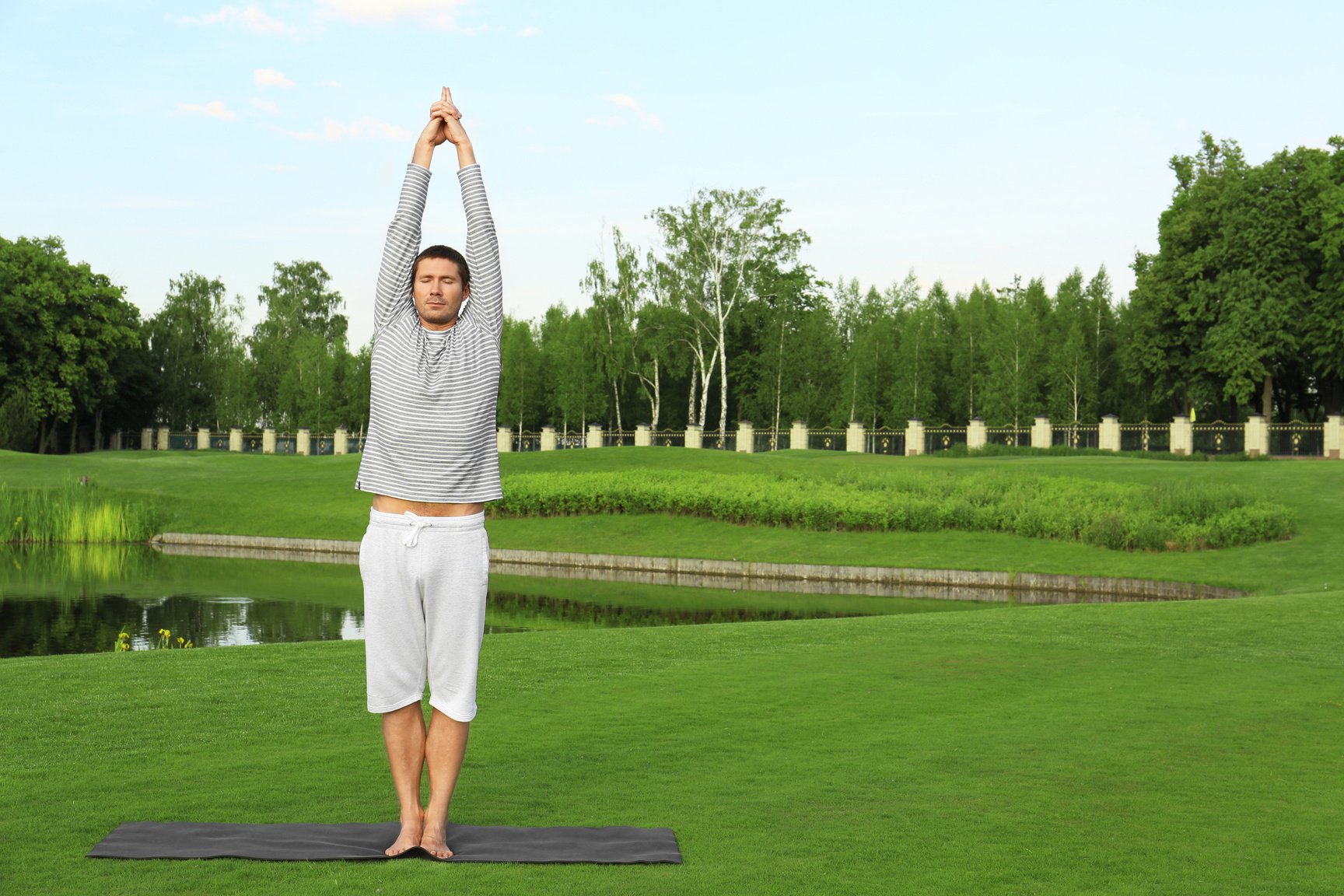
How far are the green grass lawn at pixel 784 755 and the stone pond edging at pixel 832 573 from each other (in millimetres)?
7783

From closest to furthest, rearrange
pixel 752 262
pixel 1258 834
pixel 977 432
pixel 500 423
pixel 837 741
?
pixel 1258 834
pixel 837 741
pixel 977 432
pixel 752 262
pixel 500 423

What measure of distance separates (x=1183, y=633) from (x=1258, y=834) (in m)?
7.77

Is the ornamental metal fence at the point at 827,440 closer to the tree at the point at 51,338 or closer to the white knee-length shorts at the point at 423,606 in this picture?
the tree at the point at 51,338

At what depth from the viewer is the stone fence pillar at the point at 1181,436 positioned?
45125mm

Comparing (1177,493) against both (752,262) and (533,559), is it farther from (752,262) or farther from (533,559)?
(752,262)

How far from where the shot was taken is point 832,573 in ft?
76.7

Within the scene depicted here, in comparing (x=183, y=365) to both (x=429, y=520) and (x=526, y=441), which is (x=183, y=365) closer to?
(x=526, y=441)

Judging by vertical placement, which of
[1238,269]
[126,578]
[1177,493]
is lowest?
[126,578]

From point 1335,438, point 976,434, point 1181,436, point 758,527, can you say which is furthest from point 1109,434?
point 758,527

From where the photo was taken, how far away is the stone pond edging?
2128cm

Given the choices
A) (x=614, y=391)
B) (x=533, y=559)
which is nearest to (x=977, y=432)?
(x=614, y=391)

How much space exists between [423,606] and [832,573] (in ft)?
63.2

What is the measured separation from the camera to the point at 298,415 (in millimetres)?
70875

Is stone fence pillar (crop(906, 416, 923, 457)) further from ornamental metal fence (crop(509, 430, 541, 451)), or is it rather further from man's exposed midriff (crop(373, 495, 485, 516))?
man's exposed midriff (crop(373, 495, 485, 516))
